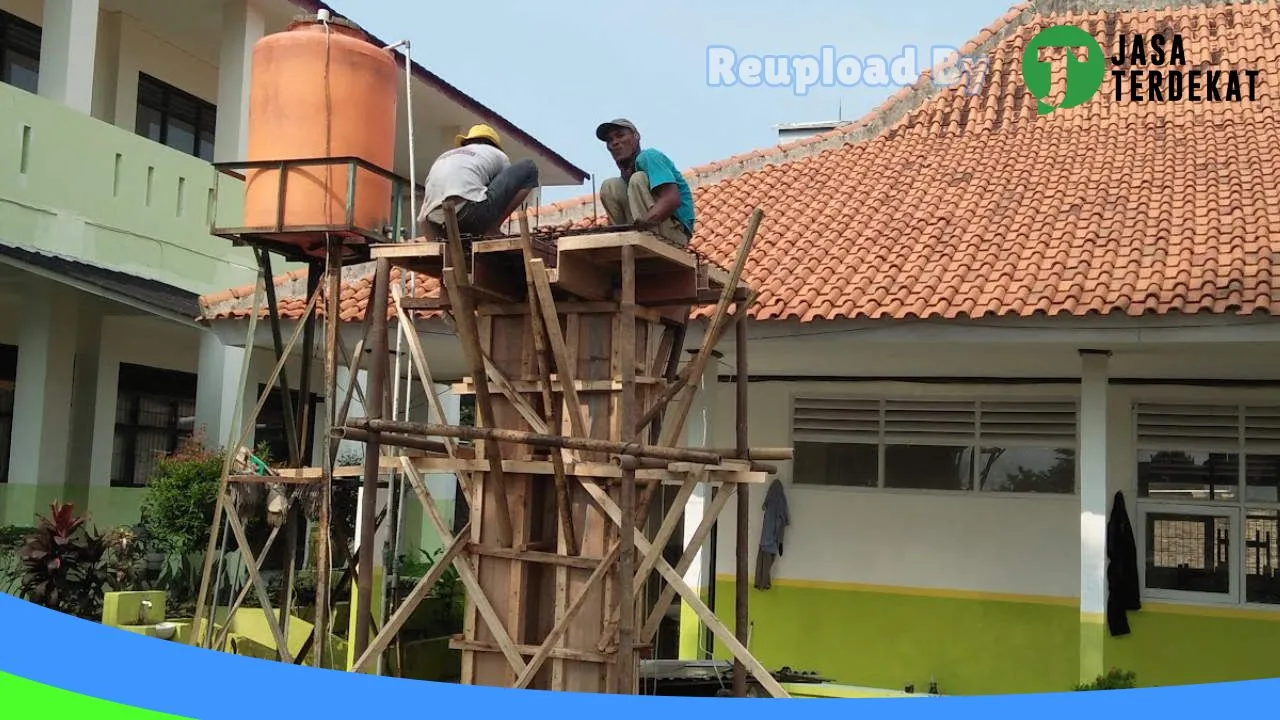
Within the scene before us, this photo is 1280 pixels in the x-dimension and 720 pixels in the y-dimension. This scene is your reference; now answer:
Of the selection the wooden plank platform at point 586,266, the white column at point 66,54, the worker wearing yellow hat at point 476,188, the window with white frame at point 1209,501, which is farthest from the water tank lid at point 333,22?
the window with white frame at point 1209,501

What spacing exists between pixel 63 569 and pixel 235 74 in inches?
264

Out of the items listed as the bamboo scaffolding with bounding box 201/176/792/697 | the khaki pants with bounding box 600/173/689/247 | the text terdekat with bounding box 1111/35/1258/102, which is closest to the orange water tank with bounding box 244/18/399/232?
the bamboo scaffolding with bounding box 201/176/792/697

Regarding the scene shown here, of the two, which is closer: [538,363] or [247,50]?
[538,363]

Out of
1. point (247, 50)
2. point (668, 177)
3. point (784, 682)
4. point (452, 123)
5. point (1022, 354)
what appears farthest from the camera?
point (452, 123)

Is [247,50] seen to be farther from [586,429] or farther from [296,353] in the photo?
[586,429]

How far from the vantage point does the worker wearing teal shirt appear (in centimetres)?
548

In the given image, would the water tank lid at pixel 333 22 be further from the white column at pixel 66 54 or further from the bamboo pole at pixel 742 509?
the white column at pixel 66 54

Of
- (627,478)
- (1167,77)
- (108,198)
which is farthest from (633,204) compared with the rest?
(1167,77)

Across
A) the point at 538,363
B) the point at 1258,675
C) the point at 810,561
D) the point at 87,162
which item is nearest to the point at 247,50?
the point at 87,162

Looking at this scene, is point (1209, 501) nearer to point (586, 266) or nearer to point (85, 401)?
point (586, 266)

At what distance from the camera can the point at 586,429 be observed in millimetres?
5672

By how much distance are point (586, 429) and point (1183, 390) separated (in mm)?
5839

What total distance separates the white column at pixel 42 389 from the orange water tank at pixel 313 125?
6101mm

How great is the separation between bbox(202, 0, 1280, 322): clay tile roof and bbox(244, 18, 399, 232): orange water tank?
4.19ft
